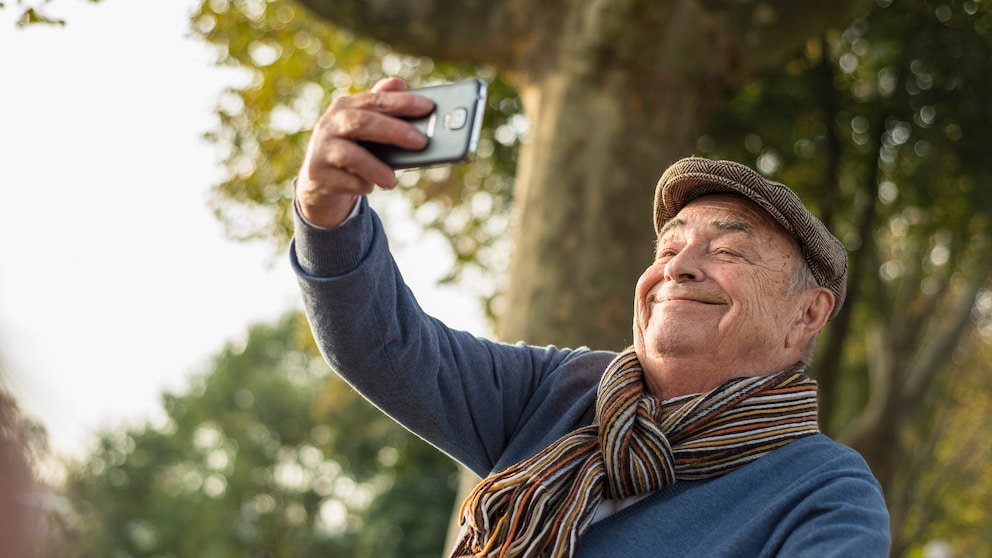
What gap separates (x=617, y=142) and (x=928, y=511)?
14.9m

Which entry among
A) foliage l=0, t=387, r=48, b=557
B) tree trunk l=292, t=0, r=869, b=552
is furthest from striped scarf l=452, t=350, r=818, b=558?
tree trunk l=292, t=0, r=869, b=552

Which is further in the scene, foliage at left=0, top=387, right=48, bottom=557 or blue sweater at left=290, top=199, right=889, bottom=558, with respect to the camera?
blue sweater at left=290, top=199, right=889, bottom=558

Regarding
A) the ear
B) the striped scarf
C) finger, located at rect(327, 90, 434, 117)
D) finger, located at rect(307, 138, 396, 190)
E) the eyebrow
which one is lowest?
the striped scarf

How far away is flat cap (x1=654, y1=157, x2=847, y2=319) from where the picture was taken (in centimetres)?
274

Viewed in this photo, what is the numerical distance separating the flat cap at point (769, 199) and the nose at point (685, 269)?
0.64 feet

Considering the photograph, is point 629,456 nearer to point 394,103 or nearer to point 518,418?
point 518,418

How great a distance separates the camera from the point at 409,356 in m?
2.64

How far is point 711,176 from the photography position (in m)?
2.81

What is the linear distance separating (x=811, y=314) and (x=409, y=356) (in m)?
1.03

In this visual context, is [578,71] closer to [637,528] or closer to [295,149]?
[637,528]

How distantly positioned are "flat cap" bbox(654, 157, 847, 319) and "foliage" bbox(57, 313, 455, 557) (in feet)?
74.1

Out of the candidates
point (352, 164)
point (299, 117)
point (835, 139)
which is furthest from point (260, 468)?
point (352, 164)

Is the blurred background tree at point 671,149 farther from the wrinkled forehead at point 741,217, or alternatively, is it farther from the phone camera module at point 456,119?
the wrinkled forehead at point 741,217

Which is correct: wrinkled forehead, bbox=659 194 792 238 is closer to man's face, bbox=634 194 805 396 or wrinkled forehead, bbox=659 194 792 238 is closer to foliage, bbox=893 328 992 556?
man's face, bbox=634 194 805 396
